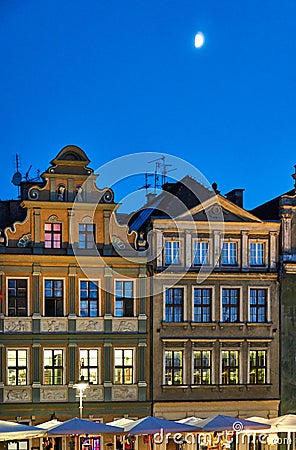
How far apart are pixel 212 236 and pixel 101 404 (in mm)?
7217

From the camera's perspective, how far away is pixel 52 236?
33.2 metres

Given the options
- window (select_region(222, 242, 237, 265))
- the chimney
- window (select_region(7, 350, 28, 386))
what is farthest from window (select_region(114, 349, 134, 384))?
the chimney

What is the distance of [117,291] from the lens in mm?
33750

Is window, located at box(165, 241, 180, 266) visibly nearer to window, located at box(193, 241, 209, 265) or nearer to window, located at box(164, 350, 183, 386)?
window, located at box(193, 241, 209, 265)

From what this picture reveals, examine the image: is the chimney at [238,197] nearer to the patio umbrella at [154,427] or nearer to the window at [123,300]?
the window at [123,300]

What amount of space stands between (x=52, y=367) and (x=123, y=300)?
11.3ft

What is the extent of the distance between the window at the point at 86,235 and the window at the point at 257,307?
618 centimetres

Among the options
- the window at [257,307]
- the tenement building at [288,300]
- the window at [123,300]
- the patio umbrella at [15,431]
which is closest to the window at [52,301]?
the window at [123,300]

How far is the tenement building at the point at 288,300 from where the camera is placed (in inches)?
1367

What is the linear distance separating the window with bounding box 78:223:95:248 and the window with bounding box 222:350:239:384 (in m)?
6.26

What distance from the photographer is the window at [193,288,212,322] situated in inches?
1350

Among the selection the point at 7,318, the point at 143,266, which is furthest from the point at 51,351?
the point at 143,266

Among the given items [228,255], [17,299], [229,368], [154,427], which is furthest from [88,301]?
[154,427]

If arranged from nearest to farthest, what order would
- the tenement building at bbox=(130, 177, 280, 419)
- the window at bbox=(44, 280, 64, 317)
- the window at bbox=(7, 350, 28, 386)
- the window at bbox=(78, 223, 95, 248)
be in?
the window at bbox=(7, 350, 28, 386) < the window at bbox=(44, 280, 64, 317) < the window at bbox=(78, 223, 95, 248) < the tenement building at bbox=(130, 177, 280, 419)
